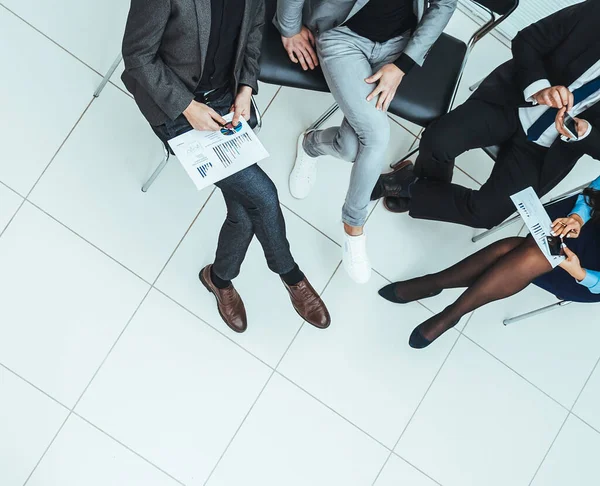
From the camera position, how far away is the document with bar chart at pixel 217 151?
1757mm

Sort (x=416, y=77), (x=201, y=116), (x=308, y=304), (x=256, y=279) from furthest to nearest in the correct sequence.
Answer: (x=256, y=279)
(x=308, y=304)
(x=416, y=77)
(x=201, y=116)

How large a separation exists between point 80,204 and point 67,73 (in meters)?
0.53

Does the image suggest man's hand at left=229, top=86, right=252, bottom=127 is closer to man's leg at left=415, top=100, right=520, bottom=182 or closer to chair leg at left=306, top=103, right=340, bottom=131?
chair leg at left=306, top=103, right=340, bottom=131

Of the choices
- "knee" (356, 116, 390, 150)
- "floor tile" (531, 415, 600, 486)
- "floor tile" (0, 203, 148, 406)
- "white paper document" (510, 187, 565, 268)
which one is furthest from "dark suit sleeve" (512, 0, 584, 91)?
"floor tile" (0, 203, 148, 406)

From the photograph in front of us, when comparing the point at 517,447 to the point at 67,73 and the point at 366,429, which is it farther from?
the point at 67,73

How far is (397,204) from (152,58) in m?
1.27

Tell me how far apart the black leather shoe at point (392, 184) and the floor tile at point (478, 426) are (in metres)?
0.73

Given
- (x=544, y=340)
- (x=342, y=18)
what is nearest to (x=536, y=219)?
(x=544, y=340)

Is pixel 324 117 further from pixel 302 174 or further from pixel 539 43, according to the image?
pixel 539 43

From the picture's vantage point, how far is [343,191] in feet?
8.12

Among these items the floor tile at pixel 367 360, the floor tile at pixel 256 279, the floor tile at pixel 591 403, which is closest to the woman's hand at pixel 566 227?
the floor tile at pixel 367 360

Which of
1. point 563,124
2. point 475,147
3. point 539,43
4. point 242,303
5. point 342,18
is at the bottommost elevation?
point 242,303

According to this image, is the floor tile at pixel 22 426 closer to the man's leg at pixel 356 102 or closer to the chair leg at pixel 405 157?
the man's leg at pixel 356 102

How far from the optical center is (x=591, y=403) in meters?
2.61
